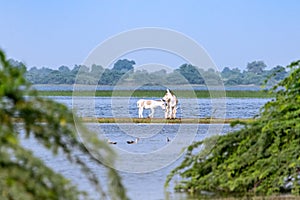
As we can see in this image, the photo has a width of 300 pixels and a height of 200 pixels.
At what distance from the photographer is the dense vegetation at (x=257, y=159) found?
7.96 m

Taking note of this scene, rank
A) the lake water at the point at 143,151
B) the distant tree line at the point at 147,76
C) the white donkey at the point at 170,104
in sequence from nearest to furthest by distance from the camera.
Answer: the lake water at the point at 143,151 → the distant tree line at the point at 147,76 → the white donkey at the point at 170,104

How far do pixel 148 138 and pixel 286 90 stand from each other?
10.9 meters

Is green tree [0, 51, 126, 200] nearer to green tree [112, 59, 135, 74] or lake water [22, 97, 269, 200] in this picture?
lake water [22, 97, 269, 200]

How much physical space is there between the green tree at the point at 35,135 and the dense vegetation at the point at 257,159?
5.59 m

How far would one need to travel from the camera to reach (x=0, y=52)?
91.7 inches

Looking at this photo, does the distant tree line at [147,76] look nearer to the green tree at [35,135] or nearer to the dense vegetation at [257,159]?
the dense vegetation at [257,159]

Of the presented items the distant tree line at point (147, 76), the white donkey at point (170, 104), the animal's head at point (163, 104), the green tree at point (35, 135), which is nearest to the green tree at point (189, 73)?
the distant tree line at point (147, 76)

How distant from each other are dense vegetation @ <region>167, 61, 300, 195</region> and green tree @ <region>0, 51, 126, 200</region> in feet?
18.4

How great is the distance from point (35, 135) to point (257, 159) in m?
5.98

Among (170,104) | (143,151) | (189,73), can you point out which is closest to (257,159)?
(143,151)

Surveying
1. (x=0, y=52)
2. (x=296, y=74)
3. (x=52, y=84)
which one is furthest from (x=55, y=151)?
(x=52, y=84)

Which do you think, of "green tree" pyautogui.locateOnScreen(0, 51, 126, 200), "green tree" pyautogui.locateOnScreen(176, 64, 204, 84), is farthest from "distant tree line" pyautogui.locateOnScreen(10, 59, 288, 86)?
"green tree" pyautogui.locateOnScreen(0, 51, 126, 200)

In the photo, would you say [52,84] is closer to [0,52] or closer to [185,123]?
[185,123]

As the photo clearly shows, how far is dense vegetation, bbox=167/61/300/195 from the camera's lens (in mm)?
7957
